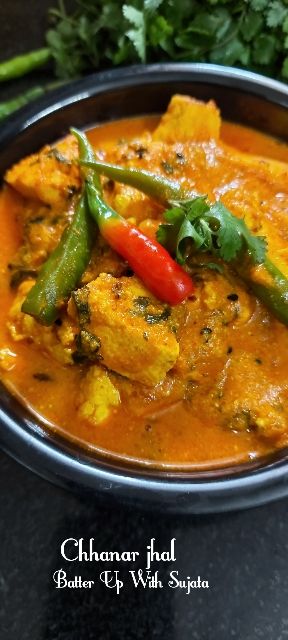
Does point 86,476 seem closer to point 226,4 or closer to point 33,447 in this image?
point 33,447

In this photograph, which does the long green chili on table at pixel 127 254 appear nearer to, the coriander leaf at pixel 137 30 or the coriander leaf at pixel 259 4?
the coriander leaf at pixel 137 30

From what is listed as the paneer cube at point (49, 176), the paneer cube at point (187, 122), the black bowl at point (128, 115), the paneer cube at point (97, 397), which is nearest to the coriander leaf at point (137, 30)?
the black bowl at point (128, 115)

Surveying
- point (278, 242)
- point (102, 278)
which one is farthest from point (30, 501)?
point (278, 242)

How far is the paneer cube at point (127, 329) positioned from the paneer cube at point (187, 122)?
68 cm

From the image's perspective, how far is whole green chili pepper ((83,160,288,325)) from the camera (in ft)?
6.78

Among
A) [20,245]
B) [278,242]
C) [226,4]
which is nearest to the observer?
[278,242]

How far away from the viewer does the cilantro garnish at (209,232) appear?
78.2 inches

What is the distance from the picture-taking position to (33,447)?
6.39ft

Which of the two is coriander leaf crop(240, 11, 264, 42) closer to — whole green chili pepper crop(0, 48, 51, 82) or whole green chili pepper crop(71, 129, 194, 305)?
whole green chili pepper crop(0, 48, 51, 82)

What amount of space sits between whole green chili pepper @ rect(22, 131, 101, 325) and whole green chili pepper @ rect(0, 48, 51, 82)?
89cm

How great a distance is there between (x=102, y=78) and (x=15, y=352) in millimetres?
1052

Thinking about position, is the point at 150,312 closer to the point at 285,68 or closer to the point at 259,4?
the point at 285,68

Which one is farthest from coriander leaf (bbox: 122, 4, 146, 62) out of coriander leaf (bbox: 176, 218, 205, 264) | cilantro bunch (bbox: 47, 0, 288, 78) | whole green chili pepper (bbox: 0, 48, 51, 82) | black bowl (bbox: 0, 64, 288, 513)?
coriander leaf (bbox: 176, 218, 205, 264)

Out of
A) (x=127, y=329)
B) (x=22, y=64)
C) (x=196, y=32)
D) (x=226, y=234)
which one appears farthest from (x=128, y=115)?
(x=127, y=329)
